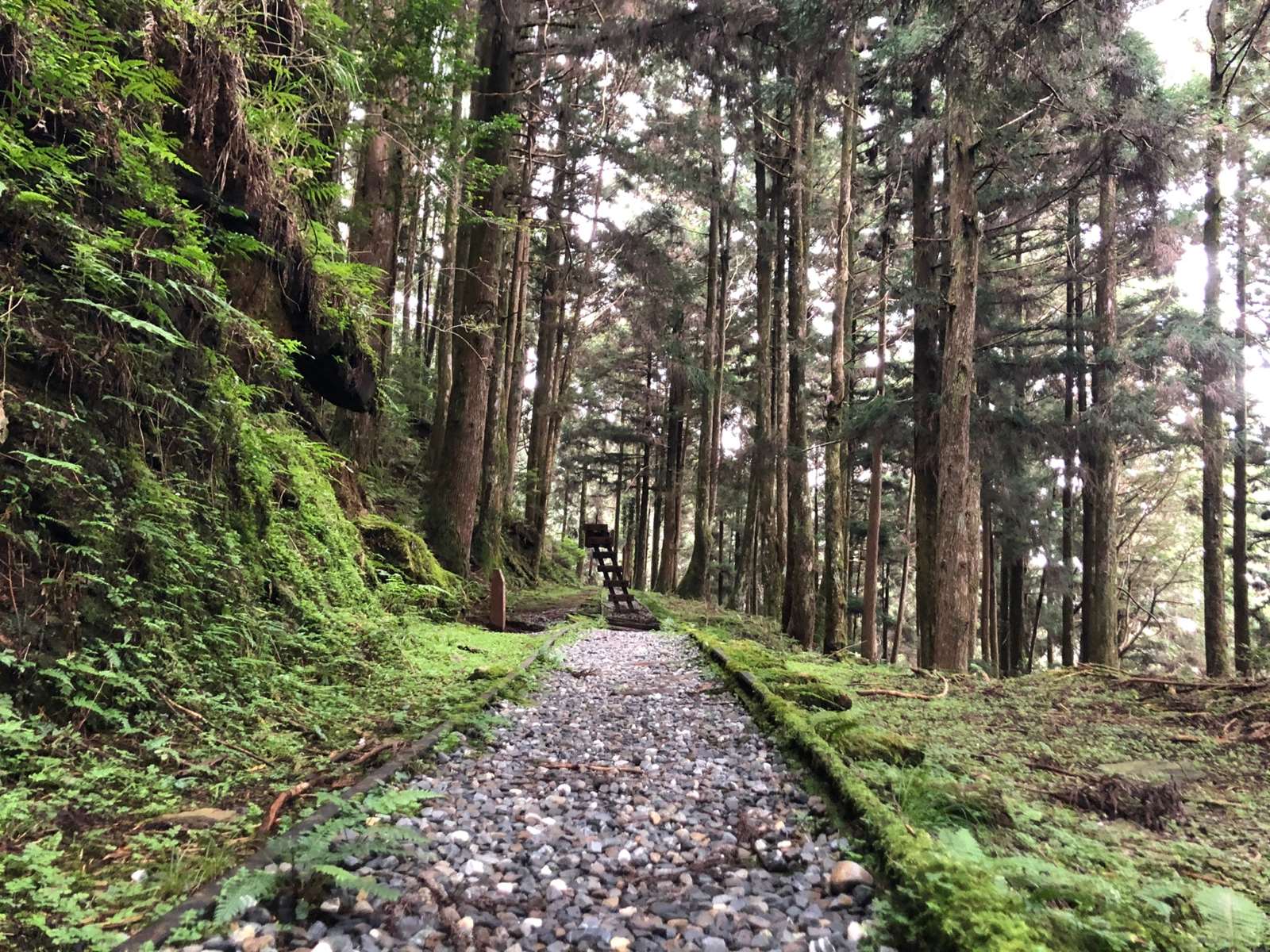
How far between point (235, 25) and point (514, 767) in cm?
655

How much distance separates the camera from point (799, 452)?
12.3 meters

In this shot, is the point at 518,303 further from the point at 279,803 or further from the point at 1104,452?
the point at 279,803

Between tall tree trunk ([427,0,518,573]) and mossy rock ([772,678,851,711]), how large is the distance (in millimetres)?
6538

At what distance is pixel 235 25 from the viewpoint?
6.16 meters

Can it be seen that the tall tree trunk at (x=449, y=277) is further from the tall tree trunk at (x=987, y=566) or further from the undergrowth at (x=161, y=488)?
the tall tree trunk at (x=987, y=566)

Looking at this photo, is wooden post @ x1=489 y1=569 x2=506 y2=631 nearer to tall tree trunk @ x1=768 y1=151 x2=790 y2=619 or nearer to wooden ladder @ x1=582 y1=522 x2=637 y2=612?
wooden ladder @ x1=582 y1=522 x2=637 y2=612

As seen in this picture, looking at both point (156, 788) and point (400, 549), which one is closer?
point (156, 788)

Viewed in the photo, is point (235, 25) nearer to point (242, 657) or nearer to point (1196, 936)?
point (242, 657)

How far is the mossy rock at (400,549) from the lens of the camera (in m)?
8.98

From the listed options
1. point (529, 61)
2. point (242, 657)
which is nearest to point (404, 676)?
point (242, 657)

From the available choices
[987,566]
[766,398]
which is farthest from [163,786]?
[987,566]

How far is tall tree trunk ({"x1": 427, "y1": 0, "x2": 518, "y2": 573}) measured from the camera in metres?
11.1

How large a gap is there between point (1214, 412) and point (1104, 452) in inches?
81.2

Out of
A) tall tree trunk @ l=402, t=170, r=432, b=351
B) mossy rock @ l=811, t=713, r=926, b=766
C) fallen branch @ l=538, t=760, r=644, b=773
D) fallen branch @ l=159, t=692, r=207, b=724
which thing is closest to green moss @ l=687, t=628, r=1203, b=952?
mossy rock @ l=811, t=713, r=926, b=766
